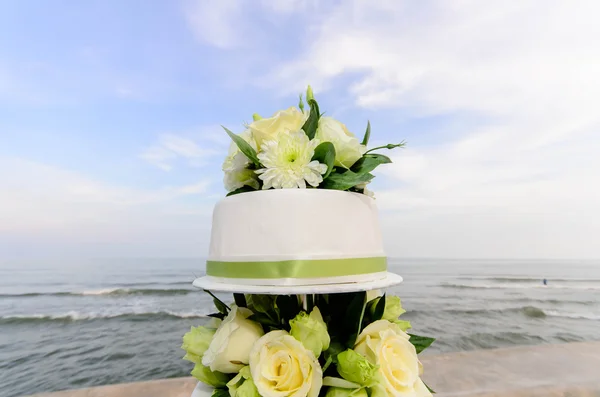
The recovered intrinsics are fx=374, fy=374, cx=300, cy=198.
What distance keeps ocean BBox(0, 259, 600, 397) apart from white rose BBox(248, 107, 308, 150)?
4.13 meters

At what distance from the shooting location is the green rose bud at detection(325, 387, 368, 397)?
90cm

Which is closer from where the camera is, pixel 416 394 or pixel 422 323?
pixel 416 394

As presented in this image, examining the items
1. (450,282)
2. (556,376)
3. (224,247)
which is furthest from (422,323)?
(224,247)

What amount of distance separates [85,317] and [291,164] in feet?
27.7

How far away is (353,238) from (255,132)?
419mm

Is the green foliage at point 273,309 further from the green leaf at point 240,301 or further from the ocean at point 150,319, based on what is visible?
the ocean at point 150,319

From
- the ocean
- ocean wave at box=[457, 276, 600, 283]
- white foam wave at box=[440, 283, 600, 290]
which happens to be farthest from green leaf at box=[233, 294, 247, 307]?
ocean wave at box=[457, 276, 600, 283]

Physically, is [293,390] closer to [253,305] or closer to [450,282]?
[253,305]

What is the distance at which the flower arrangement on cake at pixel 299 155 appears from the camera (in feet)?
3.39

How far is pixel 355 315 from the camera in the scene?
1.04 metres

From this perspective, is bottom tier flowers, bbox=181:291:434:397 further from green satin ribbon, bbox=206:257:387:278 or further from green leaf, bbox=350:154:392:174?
green leaf, bbox=350:154:392:174

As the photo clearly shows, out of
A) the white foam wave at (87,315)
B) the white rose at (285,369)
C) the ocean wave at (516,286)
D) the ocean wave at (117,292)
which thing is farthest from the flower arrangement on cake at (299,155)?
the ocean wave at (516,286)

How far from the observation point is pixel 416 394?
0.98 m

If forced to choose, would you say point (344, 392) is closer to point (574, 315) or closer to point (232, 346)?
point (232, 346)
